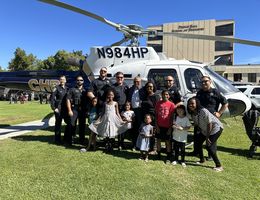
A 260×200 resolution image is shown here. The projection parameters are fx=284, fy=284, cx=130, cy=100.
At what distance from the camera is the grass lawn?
4285 mm

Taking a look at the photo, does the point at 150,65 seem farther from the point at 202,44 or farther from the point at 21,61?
the point at 202,44

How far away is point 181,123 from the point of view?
585 centimetres

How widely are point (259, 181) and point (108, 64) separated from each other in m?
5.62

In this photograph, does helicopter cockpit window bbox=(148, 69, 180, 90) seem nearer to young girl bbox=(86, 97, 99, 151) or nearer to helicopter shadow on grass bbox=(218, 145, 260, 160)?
young girl bbox=(86, 97, 99, 151)

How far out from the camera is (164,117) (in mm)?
5941

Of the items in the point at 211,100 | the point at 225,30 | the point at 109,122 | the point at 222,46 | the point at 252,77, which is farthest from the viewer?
the point at 225,30

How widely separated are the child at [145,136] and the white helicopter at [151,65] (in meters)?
2.00

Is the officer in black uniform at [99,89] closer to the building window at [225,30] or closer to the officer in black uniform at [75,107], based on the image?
the officer in black uniform at [75,107]


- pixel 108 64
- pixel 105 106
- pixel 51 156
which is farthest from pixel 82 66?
pixel 51 156

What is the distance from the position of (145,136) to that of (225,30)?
2439 inches

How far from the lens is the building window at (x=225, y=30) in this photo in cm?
6178

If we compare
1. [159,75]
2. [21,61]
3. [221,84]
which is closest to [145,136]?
[159,75]

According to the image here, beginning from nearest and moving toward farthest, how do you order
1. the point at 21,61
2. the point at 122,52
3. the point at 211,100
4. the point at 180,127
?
the point at 180,127, the point at 211,100, the point at 122,52, the point at 21,61

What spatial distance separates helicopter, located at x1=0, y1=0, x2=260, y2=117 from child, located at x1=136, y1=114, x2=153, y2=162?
1965mm
